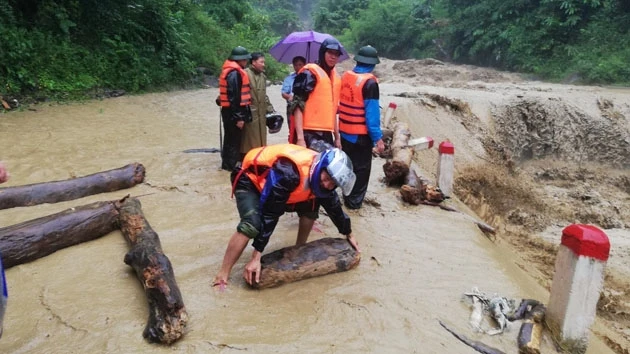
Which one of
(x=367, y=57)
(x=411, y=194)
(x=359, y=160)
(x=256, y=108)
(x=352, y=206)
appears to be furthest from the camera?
(x=256, y=108)

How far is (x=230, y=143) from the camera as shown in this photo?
6340 mm

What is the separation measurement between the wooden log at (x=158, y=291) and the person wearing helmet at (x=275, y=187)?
1.59 feet

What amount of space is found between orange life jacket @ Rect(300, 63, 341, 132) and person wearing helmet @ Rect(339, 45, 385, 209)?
0.15m

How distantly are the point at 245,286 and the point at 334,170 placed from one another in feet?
3.79

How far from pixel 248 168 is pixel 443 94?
9.11 m

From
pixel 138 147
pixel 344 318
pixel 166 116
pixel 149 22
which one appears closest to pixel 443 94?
pixel 166 116

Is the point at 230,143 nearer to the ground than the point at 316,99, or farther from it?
nearer to the ground

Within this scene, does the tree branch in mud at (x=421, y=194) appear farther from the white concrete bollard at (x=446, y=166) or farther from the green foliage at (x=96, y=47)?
the green foliage at (x=96, y=47)

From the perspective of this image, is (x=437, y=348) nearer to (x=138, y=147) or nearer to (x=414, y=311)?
(x=414, y=311)

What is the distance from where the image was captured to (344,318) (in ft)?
10.9

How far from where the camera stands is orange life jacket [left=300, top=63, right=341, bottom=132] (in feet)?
16.3

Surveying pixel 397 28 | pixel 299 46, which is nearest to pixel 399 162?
pixel 299 46

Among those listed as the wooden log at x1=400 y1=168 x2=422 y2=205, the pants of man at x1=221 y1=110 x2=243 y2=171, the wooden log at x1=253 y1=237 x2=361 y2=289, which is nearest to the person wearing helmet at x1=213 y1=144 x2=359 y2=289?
the wooden log at x1=253 y1=237 x2=361 y2=289

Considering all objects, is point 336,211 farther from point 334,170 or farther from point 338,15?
point 338,15
